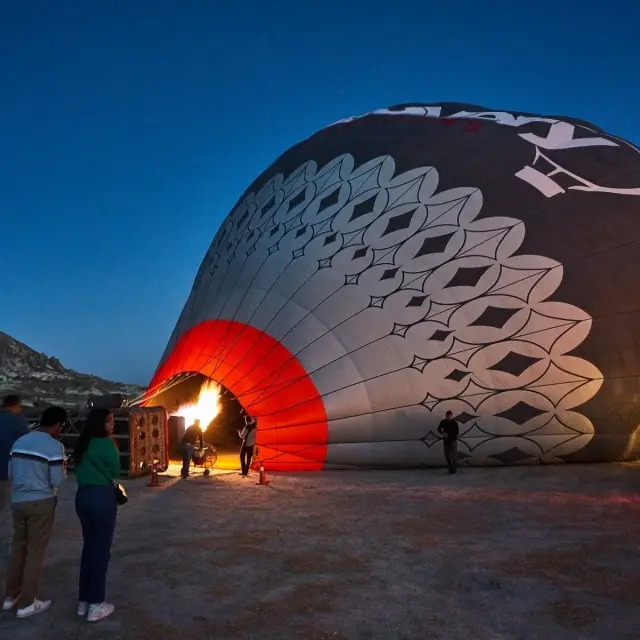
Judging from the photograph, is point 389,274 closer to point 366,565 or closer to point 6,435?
point 366,565

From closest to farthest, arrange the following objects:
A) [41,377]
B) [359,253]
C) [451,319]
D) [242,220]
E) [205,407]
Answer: [451,319], [359,253], [242,220], [205,407], [41,377]

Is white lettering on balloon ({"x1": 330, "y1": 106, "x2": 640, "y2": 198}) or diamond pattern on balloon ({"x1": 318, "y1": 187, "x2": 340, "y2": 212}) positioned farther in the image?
diamond pattern on balloon ({"x1": 318, "y1": 187, "x2": 340, "y2": 212})

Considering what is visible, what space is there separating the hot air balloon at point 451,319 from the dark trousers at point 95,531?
5.06 metres

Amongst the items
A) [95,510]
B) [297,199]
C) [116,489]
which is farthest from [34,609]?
[297,199]

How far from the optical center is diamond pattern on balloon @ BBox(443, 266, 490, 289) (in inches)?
335

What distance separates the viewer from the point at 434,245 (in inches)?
344

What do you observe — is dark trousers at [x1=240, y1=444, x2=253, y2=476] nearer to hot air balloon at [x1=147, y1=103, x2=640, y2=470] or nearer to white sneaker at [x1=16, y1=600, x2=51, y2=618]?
hot air balloon at [x1=147, y1=103, x2=640, y2=470]

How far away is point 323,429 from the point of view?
27.3ft

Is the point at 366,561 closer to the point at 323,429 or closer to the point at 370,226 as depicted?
the point at 323,429

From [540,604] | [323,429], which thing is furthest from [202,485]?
[540,604]

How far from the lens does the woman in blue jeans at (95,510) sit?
3.35m

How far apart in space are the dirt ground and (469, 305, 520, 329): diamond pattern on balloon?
218 centimetres

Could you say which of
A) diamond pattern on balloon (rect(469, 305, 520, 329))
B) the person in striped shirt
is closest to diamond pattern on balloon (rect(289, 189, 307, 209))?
diamond pattern on balloon (rect(469, 305, 520, 329))

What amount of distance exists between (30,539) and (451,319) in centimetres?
622
